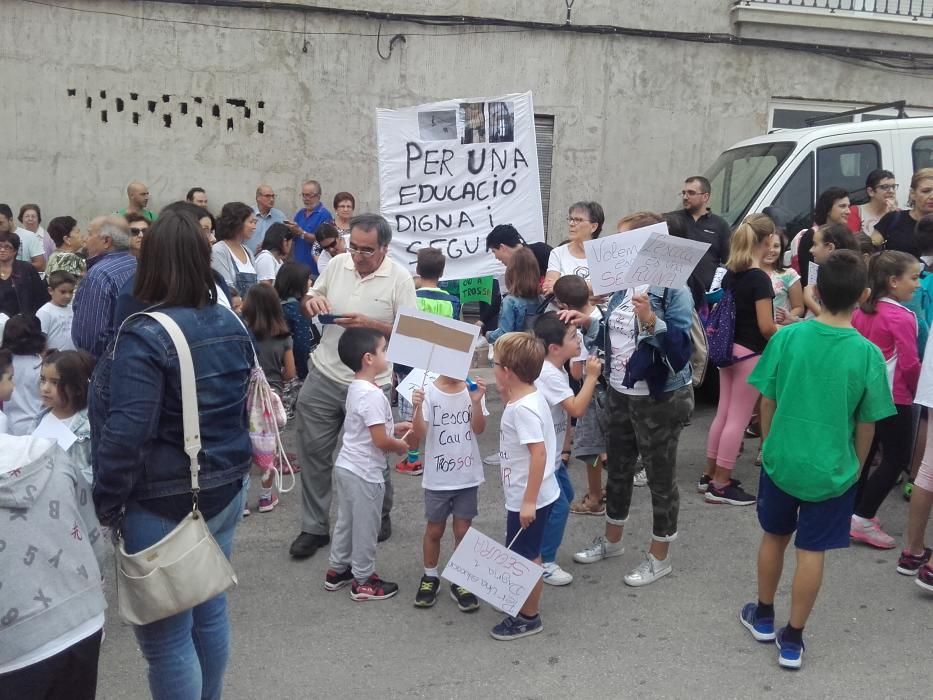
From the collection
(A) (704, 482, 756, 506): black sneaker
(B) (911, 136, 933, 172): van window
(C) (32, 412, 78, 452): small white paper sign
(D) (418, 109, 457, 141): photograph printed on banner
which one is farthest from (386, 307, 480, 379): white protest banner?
(B) (911, 136, 933, 172): van window

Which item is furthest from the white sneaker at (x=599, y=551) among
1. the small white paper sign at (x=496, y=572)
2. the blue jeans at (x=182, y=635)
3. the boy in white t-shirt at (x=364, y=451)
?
the blue jeans at (x=182, y=635)

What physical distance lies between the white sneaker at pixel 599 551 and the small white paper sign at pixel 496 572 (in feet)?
3.06

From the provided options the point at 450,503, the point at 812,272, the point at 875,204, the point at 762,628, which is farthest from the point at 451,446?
the point at 875,204

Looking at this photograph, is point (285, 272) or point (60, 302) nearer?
point (60, 302)

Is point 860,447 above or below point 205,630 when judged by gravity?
above

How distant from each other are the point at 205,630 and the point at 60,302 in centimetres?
336

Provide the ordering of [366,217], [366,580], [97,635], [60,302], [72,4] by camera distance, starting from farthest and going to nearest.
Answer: [72,4]
[60,302]
[366,217]
[366,580]
[97,635]

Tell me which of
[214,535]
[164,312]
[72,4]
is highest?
[72,4]

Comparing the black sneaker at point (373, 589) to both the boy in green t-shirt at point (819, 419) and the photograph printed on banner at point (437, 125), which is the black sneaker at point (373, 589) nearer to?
the boy in green t-shirt at point (819, 419)

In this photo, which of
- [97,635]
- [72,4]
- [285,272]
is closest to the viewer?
[97,635]

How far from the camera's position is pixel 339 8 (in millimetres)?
11758

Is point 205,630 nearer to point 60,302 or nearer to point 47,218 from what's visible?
point 60,302

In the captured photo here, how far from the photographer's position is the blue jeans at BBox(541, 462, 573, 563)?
463cm

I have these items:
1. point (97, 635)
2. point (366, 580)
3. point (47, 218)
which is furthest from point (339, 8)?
point (97, 635)
